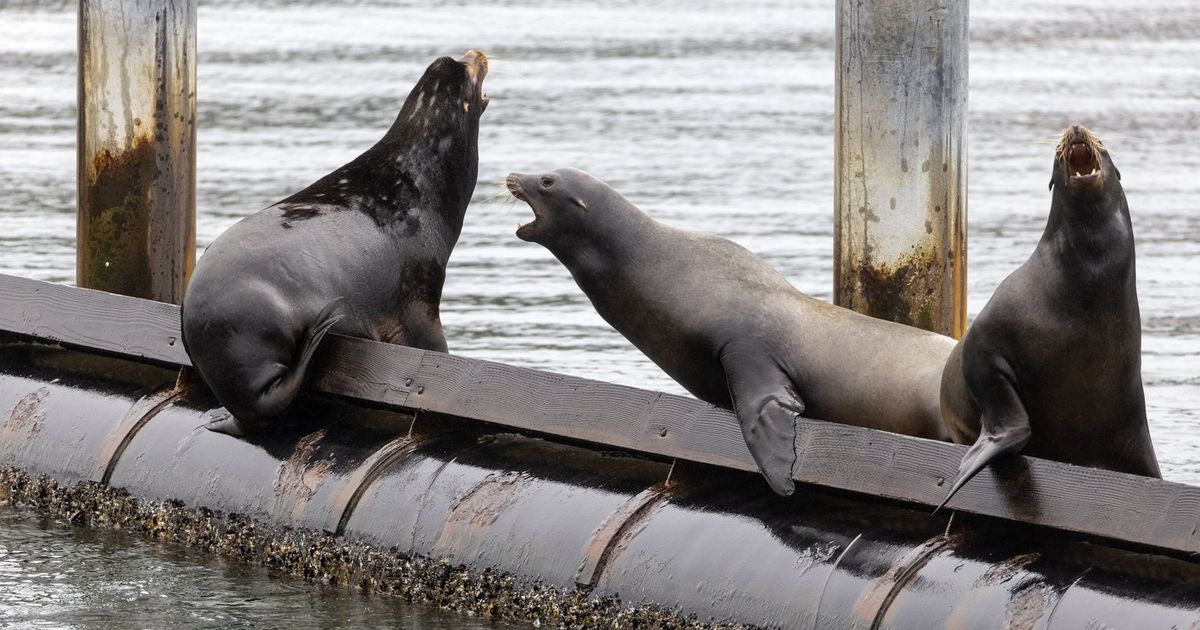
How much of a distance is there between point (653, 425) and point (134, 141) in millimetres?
3719

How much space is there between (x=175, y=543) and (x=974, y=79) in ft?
53.9

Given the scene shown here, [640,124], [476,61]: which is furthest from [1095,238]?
[640,124]

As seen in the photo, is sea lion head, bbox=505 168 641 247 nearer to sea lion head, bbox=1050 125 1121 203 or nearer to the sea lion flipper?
the sea lion flipper

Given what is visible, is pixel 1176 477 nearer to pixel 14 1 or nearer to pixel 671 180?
pixel 671 180

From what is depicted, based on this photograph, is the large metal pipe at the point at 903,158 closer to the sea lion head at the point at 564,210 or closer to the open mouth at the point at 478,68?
the sea lion head at the point at 564,210

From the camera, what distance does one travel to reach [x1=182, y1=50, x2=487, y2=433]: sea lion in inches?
260

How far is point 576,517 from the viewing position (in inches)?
226

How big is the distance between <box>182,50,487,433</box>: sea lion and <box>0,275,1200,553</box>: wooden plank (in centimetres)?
20

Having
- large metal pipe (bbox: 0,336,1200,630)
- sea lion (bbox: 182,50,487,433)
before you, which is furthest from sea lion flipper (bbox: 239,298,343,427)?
large metal pipe (bbox: 0,336,1200,630)

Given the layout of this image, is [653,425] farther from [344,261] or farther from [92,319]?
[92,319]

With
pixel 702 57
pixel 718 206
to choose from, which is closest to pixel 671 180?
pixel 718 206

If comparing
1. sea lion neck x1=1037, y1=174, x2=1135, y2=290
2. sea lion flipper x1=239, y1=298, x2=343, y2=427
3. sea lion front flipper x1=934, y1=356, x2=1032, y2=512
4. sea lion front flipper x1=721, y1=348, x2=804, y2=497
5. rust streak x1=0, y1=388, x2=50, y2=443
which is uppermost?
sea lion neck x1=1037, y1=174, x2=1135, y2=290

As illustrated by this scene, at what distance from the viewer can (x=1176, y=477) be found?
7363mm

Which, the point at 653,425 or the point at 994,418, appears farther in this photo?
the point at 653,425
